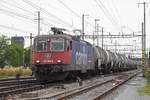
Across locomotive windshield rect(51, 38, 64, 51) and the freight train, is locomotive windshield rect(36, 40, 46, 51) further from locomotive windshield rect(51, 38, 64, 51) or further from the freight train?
locomotive windshield rect(51, 38, 64, 51)

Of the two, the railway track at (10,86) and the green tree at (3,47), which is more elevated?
the green tree at (3,47)

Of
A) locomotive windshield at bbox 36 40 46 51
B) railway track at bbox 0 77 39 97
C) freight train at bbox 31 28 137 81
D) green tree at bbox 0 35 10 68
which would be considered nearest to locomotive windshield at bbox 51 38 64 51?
freight train at bbox 31 28 137 81

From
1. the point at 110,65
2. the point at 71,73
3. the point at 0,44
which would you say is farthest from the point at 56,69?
the point at 0,44

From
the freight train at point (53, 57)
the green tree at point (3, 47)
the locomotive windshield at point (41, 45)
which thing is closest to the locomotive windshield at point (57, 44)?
the freight train at point (53, 57)

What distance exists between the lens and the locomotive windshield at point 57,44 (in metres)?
18.9

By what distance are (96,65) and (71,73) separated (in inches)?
333

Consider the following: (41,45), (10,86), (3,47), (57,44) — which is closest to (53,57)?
(57,44)

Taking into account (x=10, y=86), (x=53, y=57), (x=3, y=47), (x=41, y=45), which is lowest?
(x=10, y=86)

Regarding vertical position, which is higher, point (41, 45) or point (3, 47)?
point (3, 47)

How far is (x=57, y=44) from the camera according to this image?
1906 cm

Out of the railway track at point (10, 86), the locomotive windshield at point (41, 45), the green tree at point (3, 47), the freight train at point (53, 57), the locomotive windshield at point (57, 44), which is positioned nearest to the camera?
the railway track at point (10, 86)

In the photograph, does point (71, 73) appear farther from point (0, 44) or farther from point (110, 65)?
point (0, 44)

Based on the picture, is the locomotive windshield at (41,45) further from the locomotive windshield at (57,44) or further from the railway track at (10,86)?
the railway track at (10,86)

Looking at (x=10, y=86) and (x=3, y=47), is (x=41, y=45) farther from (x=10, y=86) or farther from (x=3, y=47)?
(x=3, y=47)
